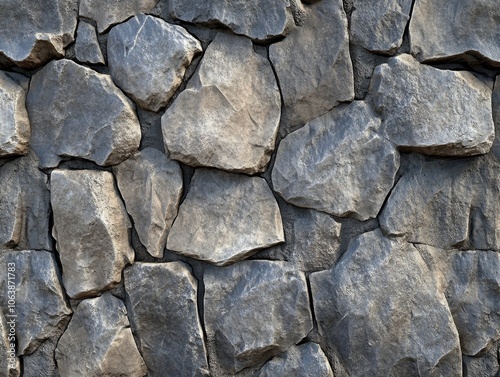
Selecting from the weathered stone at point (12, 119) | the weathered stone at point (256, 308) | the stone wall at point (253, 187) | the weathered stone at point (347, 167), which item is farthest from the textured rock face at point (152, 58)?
the weathered stone at point (256, 308)

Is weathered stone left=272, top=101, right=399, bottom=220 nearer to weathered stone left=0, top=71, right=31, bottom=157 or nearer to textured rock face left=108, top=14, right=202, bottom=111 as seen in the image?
textured rock face left=108, top=14, right=202, bottom=111

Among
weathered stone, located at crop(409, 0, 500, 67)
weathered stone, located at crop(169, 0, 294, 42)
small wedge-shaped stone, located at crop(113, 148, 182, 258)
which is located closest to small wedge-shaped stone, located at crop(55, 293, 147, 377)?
small wedge-shaped stone, located at crop(113, 148, 182, 258)

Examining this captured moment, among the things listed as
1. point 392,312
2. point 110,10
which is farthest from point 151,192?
point 392,312

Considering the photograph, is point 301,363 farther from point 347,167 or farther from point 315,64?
point 315,64

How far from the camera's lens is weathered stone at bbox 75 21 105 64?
62.3 inches

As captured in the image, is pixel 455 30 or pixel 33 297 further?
pixel 33 297

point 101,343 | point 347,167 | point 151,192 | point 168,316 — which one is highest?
point 347,167

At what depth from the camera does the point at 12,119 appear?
1.59 metres

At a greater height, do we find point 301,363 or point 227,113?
point 227,113

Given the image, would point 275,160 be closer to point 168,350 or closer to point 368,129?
point 368,129

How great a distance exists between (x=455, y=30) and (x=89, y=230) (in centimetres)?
105

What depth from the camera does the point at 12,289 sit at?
162 centimetres

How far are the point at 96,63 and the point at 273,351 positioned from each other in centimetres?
88

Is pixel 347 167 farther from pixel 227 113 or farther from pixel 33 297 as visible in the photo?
pixel 33 297
